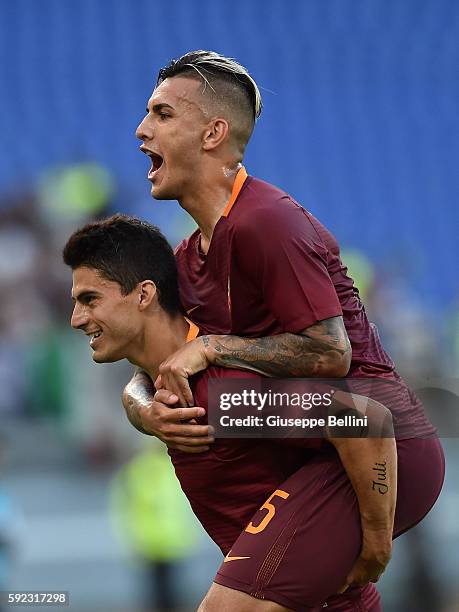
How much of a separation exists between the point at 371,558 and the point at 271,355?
2.29 ft

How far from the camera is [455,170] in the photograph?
1152cm

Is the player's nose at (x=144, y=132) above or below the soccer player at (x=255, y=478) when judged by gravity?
above

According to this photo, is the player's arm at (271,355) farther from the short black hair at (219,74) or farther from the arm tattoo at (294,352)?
the short black hair at (219,74)

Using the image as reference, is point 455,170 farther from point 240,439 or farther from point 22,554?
point 240,439

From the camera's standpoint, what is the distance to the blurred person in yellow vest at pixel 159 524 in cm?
820

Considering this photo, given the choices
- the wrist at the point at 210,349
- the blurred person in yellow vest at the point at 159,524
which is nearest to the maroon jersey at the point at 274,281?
the wrist at the point at 210,349

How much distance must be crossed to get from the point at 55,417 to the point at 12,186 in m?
2.21

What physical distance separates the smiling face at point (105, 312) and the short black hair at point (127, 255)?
0.02m

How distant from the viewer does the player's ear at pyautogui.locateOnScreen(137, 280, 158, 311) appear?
362cm

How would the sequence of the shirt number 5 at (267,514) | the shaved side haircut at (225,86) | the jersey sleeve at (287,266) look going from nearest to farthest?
1. the jersey sleeve at (287,266)
2. the shirt number 5 at (267,514)
3. the shaved side haircut at (225,86)

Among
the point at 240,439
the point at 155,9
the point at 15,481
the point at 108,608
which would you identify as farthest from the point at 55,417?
the point at 240,439

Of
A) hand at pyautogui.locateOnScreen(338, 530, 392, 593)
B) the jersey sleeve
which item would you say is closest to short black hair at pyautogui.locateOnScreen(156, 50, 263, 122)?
the jersey sleeve

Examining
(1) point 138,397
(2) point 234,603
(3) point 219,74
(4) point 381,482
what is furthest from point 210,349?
(3) point 219,74

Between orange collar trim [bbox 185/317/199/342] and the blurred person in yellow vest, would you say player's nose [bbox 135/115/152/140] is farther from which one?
the blurred person in yellow vest
